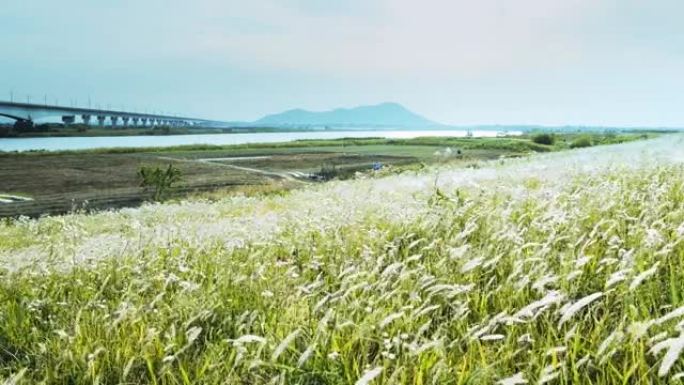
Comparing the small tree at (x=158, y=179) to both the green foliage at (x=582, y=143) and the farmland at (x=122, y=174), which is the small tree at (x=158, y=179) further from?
the green foliage at (x=582, y=143)

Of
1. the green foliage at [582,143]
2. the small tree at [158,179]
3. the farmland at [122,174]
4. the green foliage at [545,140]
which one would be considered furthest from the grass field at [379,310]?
the green foliage at [545,140]

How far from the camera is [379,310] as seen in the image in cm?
343

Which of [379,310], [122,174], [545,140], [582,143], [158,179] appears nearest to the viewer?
[379,310]

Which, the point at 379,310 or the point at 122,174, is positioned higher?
the point at 379,310

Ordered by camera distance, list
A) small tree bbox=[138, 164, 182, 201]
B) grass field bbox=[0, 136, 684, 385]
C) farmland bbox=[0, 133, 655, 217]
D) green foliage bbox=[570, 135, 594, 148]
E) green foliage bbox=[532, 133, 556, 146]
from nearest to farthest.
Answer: grass field bbox=[0, 136, 684, 385] → farmland bbox=[0, 133, 655, 217] → small tree bbox=[138, 164, 182, 201] → green foliage bbox=[570, 135, 594, 148] → green foliage bbox=[532, 133, 556, 146]

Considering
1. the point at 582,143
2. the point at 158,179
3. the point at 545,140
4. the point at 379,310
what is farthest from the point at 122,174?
the point at 545,140

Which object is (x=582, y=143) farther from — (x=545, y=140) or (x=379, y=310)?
(x=379, y=310)

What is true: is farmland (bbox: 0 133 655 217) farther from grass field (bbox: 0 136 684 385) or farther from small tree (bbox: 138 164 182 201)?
grass field (bbox: 0 136 684 385)

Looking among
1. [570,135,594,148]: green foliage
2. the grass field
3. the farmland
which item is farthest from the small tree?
[570,135,594,148]: green foliage

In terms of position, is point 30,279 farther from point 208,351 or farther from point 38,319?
point 208,351

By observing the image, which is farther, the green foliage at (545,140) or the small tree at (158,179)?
the green foliage at (545,140)

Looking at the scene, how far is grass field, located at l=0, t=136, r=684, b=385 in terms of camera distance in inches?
109

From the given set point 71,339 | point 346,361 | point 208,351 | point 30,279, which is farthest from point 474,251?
point 30,279

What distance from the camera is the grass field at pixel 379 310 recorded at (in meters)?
2.76
